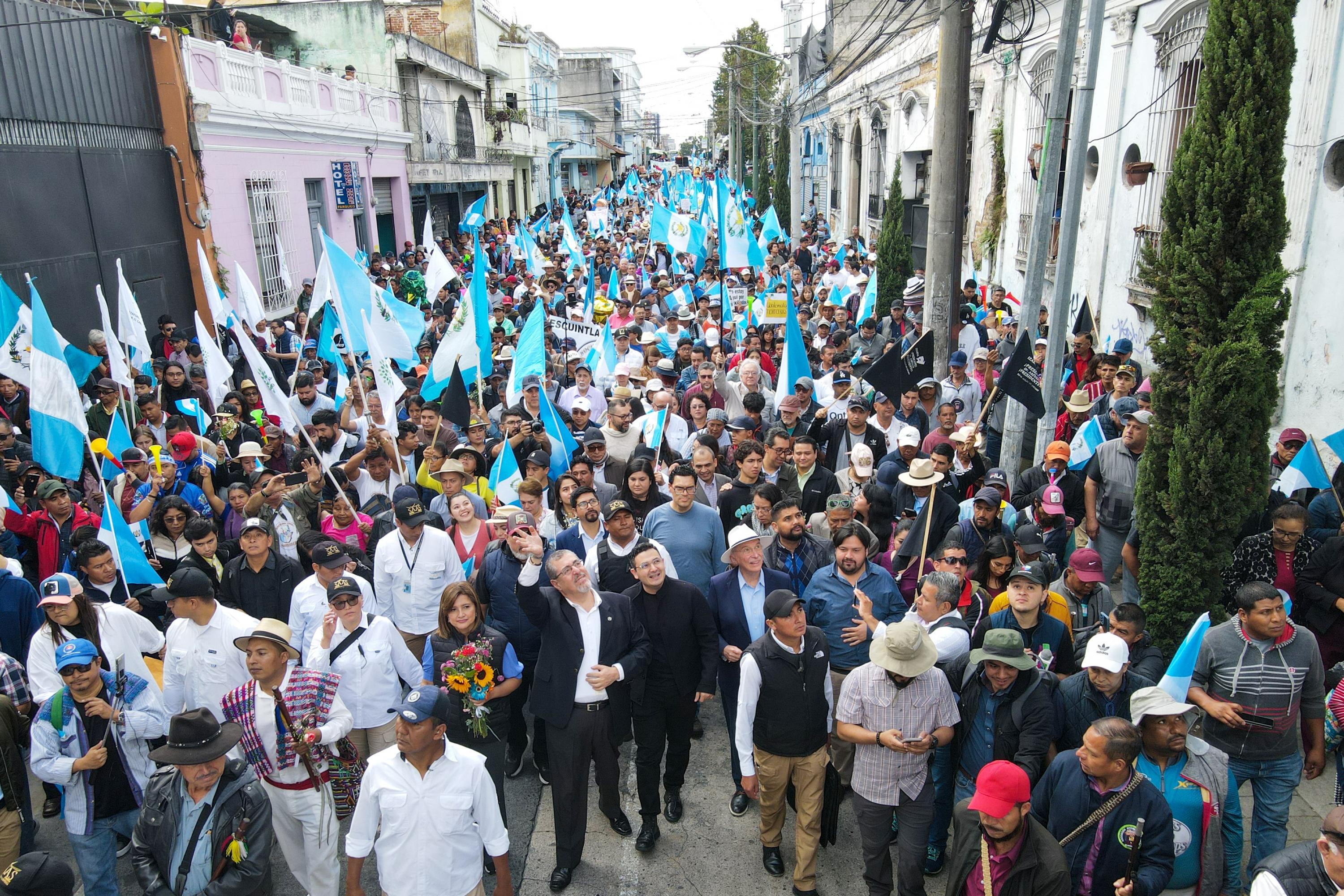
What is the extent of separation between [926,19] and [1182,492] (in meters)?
21.7

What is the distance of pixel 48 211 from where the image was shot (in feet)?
40.5

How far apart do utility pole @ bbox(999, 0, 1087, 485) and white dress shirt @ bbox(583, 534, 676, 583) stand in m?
3.63

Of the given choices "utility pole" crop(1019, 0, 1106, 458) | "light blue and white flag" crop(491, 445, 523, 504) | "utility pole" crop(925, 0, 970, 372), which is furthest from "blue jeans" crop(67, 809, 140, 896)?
"utility pole" crop(925, 0, 970, 372)

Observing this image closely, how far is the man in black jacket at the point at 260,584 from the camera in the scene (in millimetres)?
5781

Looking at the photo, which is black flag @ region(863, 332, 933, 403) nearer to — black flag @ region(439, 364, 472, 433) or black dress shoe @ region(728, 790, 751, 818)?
black flag @ region(439, 364, 472, 433)

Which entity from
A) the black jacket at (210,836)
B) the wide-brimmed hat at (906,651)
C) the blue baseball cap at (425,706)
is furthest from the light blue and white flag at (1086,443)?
the black jacket at (210,836)

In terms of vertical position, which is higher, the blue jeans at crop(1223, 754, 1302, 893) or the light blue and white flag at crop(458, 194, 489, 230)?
the light blue and white flag at crop(458, 194, 489, 230)

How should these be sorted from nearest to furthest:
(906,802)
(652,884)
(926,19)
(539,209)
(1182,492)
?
(906,802) → (652,884) → (1182,492) → (926,19) → (539,209)

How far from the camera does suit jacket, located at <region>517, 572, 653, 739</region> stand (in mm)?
4773

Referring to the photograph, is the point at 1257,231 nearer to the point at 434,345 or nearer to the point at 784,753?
the point at 784,753

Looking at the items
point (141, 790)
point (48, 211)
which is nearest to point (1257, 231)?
point (141, 790)

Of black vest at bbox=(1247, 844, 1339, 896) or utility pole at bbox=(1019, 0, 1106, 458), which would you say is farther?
utility pole at bbox=(1019, 0, 1106, 458)

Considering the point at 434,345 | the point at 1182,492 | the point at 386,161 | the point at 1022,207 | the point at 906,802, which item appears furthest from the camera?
the point at 386,161

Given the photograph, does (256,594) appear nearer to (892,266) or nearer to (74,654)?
(74,654)
